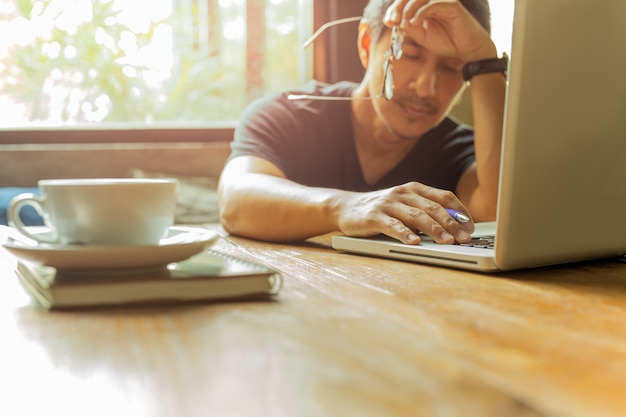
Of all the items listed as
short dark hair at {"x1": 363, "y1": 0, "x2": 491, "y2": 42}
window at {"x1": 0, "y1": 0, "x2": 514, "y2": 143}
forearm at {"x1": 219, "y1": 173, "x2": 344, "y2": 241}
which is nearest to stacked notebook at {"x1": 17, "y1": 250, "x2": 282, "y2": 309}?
forearm at {"x1": 219, "y1": 173, "x2": 344, "y2": 241}

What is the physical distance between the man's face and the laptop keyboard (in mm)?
489

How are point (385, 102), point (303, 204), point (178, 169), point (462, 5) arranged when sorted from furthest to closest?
point (178, 169), point (385, 102), point (462, 5), point (303, 204)

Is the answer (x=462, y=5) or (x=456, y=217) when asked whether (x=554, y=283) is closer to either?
(x=456, y=217)

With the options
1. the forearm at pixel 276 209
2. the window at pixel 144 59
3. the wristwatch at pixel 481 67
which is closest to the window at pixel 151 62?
the window at pixel 144 59

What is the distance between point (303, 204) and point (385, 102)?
52 centimetres

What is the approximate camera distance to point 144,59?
2975 millimetres

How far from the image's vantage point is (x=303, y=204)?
3.51 feet

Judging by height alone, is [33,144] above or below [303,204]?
below

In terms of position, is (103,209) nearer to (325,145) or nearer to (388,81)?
(388,81)

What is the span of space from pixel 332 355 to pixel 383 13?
1.14m

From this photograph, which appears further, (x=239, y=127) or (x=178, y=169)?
(x=178, y=169)

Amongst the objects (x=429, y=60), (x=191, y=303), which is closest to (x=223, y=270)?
(x=191, y=303)

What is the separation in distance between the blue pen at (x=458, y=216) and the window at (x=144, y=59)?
7.23 feet

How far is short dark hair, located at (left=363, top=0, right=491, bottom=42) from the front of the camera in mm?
1150
